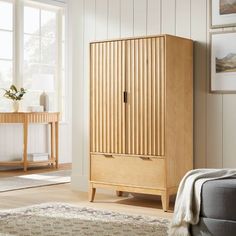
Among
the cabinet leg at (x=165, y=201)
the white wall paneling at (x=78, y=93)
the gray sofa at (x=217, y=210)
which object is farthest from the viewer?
the white wall paneling at (x=78, y=93)

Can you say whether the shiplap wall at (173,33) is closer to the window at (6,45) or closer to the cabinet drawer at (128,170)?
the cabinet drawer at (128,170)

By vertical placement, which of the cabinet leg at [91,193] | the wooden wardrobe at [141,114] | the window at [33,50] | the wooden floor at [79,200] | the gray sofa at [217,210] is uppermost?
the window at [33,50]

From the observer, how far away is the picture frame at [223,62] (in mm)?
5098

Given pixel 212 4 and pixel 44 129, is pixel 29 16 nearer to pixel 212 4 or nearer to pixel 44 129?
pixel 44 129

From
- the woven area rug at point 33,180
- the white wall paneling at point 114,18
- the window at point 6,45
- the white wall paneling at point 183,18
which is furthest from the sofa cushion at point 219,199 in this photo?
the window at point 6,45

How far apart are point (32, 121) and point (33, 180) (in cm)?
130

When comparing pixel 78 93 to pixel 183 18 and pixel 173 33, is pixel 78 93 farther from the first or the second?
pixel 183 18

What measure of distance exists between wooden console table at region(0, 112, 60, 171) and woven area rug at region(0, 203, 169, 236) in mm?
2905

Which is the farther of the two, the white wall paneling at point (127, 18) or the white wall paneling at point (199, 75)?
the white wall paneling at point (127, 18)

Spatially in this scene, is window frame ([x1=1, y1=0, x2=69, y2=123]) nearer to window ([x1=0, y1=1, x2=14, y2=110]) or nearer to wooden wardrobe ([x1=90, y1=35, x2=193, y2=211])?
window ([x1=0, y1=1, x2=14, y2=110])

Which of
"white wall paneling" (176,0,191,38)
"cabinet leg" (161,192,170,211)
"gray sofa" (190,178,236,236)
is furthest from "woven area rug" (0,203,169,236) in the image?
"white wall paneling" (176,0,191,38)

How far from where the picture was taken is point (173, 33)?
5465mm

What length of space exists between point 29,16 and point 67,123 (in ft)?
5.84

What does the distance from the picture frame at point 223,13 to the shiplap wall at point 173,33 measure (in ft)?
0.23
